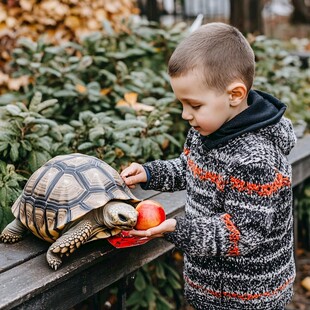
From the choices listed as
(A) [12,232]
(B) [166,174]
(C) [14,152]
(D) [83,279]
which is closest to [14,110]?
(C) [14,152]

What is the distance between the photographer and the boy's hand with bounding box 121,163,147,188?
8.67 ft

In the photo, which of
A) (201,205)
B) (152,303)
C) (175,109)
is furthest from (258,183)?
(175,109)

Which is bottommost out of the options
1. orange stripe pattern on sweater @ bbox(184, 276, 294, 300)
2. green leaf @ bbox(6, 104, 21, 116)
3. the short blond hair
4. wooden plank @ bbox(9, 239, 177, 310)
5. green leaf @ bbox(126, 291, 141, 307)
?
green leaf @ bbox(126, 291, 141, 307)

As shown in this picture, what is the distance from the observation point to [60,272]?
2.29m

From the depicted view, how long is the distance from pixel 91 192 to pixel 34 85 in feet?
6.98

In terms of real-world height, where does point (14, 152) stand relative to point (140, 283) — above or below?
above

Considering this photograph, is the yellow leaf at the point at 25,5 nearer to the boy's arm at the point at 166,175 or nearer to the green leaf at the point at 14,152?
the green leaf at the point at 14,152

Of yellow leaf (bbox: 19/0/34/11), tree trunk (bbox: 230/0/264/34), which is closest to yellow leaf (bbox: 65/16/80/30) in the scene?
yellow leaf (bbox: 19/0/34/11)

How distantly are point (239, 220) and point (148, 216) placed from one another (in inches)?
13.6

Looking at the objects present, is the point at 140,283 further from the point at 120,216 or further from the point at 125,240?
the point at 120,216

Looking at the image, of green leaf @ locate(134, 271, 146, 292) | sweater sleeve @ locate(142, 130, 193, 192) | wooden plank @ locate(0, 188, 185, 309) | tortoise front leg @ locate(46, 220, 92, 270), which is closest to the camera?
wooden plank @ locate(0, 188, 185, 309)

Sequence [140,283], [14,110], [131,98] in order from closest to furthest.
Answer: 1. [14,110]
2. [140,283]
3. [131,98]

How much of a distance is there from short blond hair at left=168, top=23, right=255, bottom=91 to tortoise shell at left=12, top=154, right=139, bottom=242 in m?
0.50

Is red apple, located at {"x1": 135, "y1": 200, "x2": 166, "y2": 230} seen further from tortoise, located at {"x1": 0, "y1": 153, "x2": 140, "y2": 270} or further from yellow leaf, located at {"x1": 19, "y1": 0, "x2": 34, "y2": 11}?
yellow leaf, located at {"x1": 19, "y1": 0, "x2": 34, "y2": 11}
